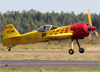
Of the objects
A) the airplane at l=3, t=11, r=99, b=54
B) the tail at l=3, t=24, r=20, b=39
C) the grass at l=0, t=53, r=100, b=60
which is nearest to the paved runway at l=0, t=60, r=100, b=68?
the grass at l=0, t=53, r=100, b=60

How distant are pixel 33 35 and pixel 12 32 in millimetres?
4080

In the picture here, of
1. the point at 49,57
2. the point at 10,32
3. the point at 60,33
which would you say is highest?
the point at 10,32

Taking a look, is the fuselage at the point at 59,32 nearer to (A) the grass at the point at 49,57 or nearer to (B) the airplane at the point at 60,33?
(B) the airplane at the point at 60,33

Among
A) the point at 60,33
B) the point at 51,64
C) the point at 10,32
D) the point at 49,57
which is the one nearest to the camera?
the point at 60,33

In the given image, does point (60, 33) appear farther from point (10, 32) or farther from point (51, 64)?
point (51, 64)

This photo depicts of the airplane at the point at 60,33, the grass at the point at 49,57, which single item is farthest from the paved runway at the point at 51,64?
the airplane at the point at 60,33

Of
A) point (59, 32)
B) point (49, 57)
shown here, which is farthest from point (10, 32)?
point (49, 57)

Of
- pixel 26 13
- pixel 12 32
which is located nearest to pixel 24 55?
pixel 12 32

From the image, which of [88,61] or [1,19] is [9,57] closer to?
[88,61]

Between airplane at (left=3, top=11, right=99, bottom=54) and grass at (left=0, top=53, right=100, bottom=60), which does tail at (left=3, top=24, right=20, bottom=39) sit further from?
grass at (left=0, top=53, right=100, bottom=60)

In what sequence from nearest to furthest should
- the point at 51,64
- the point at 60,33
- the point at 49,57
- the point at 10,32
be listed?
the point at 60,33 < the point at 10,32 < the point at 51,64 < the point at 49,57

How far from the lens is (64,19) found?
112 m

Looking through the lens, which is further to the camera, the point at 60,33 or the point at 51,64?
the point at 51,64

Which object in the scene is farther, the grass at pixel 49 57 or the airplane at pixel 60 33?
the grass at pixel 49 57
